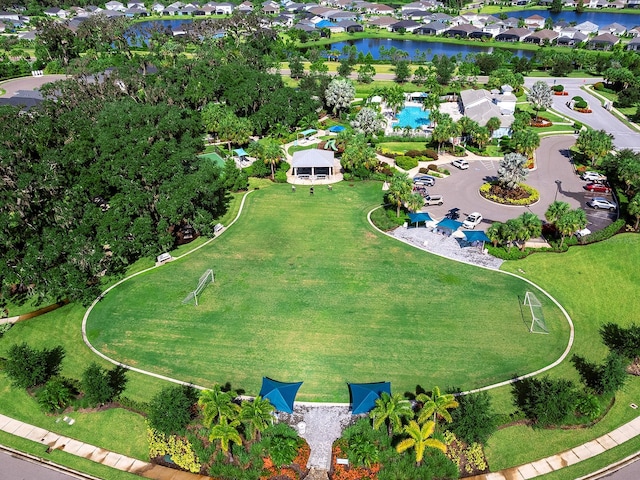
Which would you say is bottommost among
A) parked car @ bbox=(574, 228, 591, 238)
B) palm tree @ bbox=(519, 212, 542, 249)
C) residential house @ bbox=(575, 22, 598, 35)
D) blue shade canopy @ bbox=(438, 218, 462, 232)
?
parked car @ bbox=(574, 228, 591, 238)

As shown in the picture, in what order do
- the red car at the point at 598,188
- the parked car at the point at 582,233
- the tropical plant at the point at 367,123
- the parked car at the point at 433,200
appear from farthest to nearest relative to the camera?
the tropical plant at the point at 367,123 < the red car at the point at 598,188 < the parked car at the point at 433,200 < the parked car at the point at 582,233

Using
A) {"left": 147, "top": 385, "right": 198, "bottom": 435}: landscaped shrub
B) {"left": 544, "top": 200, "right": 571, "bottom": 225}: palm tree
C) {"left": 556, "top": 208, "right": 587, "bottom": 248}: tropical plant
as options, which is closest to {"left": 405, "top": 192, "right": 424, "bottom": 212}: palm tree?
{"left": 544, "top": 200, "right": 571, "bottom": 225}: palm tree

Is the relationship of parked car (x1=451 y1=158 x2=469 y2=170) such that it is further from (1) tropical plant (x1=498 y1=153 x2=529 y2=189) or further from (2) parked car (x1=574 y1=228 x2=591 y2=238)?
(2) parked car (x1=574 y1=228 x2=591 y2=238)

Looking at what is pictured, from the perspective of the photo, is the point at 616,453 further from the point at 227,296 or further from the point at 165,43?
the point at 165,43

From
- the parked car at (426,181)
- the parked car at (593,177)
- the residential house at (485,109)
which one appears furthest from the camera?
the residential house at (485,109)

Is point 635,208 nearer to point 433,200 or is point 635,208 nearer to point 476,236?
point 476,236

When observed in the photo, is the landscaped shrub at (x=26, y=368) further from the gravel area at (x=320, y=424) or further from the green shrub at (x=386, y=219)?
the green shrub at (x=386, y=219)

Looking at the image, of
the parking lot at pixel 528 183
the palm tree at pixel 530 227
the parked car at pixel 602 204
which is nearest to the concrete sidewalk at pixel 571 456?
the palm tree at pixel 530 227

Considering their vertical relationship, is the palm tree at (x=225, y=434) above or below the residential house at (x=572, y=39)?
below
